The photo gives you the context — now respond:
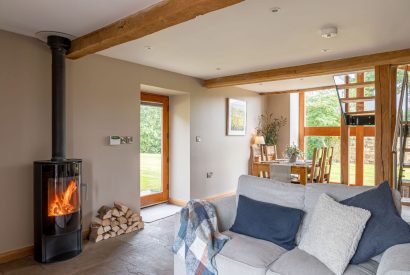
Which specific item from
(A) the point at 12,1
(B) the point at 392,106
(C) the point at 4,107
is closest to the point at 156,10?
(A) the point at 12,1

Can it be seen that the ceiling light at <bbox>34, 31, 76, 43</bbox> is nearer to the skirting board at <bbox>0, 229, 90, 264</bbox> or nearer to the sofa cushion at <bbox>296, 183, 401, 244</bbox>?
the skirting board at <bbox>0, 229, 90, 264</bbox>

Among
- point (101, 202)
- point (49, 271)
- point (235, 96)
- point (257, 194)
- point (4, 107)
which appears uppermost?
point (235, 96)

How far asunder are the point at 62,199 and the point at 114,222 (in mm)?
912

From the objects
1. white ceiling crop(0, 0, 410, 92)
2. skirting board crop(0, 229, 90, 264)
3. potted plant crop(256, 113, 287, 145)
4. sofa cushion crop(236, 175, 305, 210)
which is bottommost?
skirting board crop(0, 229, 90, 264)

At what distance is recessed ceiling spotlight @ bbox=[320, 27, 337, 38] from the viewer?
2.83 meters

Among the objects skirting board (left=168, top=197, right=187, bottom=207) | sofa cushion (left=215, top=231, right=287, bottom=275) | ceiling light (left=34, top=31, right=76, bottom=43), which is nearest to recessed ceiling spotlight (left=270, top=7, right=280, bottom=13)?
sofa cushion (left=215, top=231, right=287, bottom=275)

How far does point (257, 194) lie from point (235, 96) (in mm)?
3903

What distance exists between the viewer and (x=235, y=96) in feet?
20.5

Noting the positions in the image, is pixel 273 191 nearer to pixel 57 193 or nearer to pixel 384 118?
pixel 57 193

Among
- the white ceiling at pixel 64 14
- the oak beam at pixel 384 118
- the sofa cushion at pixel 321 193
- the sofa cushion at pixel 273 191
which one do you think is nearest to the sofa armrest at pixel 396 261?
the sofa cushion at pixel 321 193

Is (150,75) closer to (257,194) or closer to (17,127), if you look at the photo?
(17,127)

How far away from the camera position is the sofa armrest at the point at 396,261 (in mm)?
1422

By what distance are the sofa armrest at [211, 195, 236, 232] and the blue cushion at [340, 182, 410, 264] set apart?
1.06 m

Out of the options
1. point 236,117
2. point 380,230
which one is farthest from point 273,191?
point 236,117
